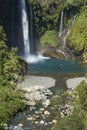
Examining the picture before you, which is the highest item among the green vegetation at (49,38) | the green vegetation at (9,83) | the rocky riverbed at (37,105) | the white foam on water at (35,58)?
the green vegetation at (9,83)

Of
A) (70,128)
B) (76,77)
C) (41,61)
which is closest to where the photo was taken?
(70,128)

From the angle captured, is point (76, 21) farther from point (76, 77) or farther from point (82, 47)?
point (76, 77)

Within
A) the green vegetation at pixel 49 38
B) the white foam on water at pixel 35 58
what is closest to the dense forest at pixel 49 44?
the green vegetation at pixel 49 38

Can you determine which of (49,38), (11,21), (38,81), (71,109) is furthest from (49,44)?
(71,109)

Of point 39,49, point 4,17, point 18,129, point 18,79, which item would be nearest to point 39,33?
point 39,49

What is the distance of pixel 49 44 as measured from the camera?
9419 cm

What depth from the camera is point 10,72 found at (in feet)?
212

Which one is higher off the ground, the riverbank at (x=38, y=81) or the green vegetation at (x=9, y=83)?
the green vegetation at (x=9, y=83)

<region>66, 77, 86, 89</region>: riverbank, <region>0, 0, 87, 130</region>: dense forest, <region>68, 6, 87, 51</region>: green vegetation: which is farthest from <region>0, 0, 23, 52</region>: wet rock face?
<region>66, 77, 86, 89</region>: riverbank

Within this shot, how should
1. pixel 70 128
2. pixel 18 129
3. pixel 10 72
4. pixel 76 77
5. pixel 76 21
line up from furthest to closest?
1. pixel 76 21
2. pixel 76 77
3. pixel 10 72
4. pixel 18 129
5. pixel 70 128

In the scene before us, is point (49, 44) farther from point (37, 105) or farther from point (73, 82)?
point (37, 105)

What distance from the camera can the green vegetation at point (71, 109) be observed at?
42.8 m

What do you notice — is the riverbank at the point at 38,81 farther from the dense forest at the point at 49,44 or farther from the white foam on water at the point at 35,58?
the white foam on water at the point at 35,58

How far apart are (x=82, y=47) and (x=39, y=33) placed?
12.5 m
